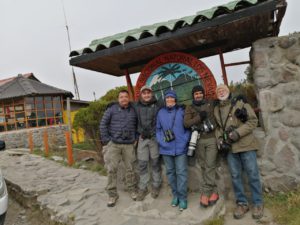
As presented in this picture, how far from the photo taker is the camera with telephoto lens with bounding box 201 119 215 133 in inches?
151

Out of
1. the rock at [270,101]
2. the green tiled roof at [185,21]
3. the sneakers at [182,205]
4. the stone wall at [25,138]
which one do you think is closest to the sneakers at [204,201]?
the sneakers at [182,205]

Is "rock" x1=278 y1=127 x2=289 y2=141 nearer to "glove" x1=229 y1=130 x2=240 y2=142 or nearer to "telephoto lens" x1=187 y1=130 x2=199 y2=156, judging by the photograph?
"glove" x1=229 y1=130 x2=240 y2=142

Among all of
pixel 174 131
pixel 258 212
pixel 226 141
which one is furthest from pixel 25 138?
pixel 258 212

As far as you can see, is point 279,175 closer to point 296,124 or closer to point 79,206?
point 296,124

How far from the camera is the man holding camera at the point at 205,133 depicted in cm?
386

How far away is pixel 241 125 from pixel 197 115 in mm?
594

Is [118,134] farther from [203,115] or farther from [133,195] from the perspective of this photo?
[203,115]

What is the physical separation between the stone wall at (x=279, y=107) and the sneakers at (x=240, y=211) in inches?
22.2

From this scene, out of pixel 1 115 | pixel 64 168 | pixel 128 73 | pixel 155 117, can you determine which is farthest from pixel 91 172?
pixel 1 115

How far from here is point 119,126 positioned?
439cm

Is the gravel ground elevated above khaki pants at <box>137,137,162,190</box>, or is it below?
below

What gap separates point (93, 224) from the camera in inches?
158

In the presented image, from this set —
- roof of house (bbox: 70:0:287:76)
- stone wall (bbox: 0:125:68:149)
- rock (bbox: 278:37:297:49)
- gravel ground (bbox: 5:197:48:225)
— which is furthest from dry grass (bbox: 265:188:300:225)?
stone wall (bbox: 0:125:68:149)

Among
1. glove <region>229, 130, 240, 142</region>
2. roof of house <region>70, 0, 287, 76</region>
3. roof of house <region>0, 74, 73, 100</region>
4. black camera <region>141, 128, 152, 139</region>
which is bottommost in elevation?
glove <region>229, 130, 240, 142</region>
